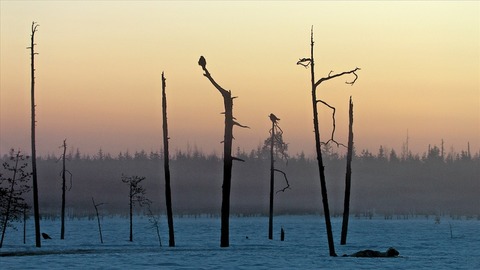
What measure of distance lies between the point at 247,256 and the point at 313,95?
343 inches

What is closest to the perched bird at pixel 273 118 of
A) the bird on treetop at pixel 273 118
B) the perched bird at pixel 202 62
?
the bird on treetop at pixel 273 118

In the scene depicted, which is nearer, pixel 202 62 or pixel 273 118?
pixel 202 62

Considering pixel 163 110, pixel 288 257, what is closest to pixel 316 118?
pixel 288 257

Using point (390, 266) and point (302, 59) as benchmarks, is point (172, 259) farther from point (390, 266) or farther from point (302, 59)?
point (302, 59)

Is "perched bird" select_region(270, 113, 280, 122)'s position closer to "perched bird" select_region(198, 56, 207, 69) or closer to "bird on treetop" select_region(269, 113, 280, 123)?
"bird on treetop" select_region(269, 113, 280, 123)

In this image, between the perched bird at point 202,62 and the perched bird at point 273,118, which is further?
the perched bird at point 273,118

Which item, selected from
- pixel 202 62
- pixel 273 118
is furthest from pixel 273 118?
pixel 202 62

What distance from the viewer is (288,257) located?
37.3 m

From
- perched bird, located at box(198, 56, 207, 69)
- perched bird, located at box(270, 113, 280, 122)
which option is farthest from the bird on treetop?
perched bird, located at box(198, 56, 207, 69)

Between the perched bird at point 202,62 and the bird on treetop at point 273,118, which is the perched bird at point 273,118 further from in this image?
the perched bird at point 202,62

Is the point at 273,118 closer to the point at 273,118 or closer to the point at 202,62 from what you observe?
the point at 273,118

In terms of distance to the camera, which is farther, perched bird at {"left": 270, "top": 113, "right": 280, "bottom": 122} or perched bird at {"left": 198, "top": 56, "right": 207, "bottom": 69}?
perched bird at {"left": 270, "top": 113, "right": 280, "bottom": 122}

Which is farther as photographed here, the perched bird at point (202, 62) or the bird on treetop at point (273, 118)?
the bird on treetop at point (273, 118)

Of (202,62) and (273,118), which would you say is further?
(273,118)
